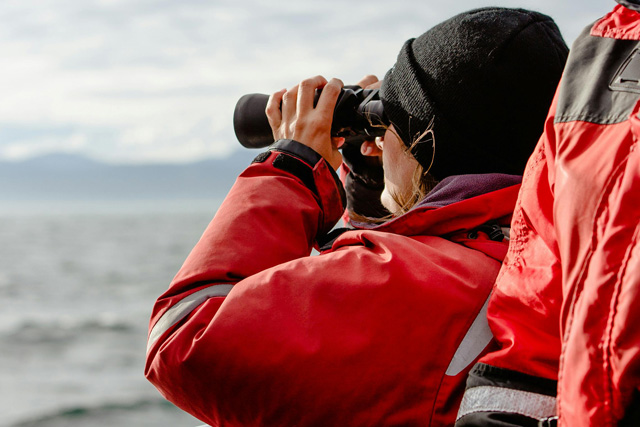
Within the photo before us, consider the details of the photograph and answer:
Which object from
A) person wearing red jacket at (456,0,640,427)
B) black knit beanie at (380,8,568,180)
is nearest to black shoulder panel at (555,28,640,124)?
person wearing red jacket at (456,0,640,427)

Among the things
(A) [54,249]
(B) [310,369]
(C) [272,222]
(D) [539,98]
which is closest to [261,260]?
(C) [272,222]

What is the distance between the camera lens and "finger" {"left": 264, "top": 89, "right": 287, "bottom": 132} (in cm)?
120

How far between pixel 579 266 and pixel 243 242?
1.69 feet

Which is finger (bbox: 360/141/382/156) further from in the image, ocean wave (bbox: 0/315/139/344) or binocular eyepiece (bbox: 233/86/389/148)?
ocean wave (bbox: 0/315/139/344)

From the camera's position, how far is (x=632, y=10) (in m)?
0.58

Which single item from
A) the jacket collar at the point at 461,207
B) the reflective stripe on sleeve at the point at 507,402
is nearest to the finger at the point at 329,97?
the jacket collar at the point at 461,207

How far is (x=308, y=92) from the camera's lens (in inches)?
46.3

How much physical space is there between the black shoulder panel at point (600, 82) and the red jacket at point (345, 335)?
0.95 ft

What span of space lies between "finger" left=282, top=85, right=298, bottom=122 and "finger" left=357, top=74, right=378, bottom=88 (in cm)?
23

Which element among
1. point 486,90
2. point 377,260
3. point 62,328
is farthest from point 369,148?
point 62,328

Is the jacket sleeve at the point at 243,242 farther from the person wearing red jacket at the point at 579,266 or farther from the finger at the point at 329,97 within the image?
the person wearing red jacket at the point at 579,266

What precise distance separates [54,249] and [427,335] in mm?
36904

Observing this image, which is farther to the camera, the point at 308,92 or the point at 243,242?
the point at 308,92

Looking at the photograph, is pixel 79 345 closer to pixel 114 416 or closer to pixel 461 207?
pixel 114 416
